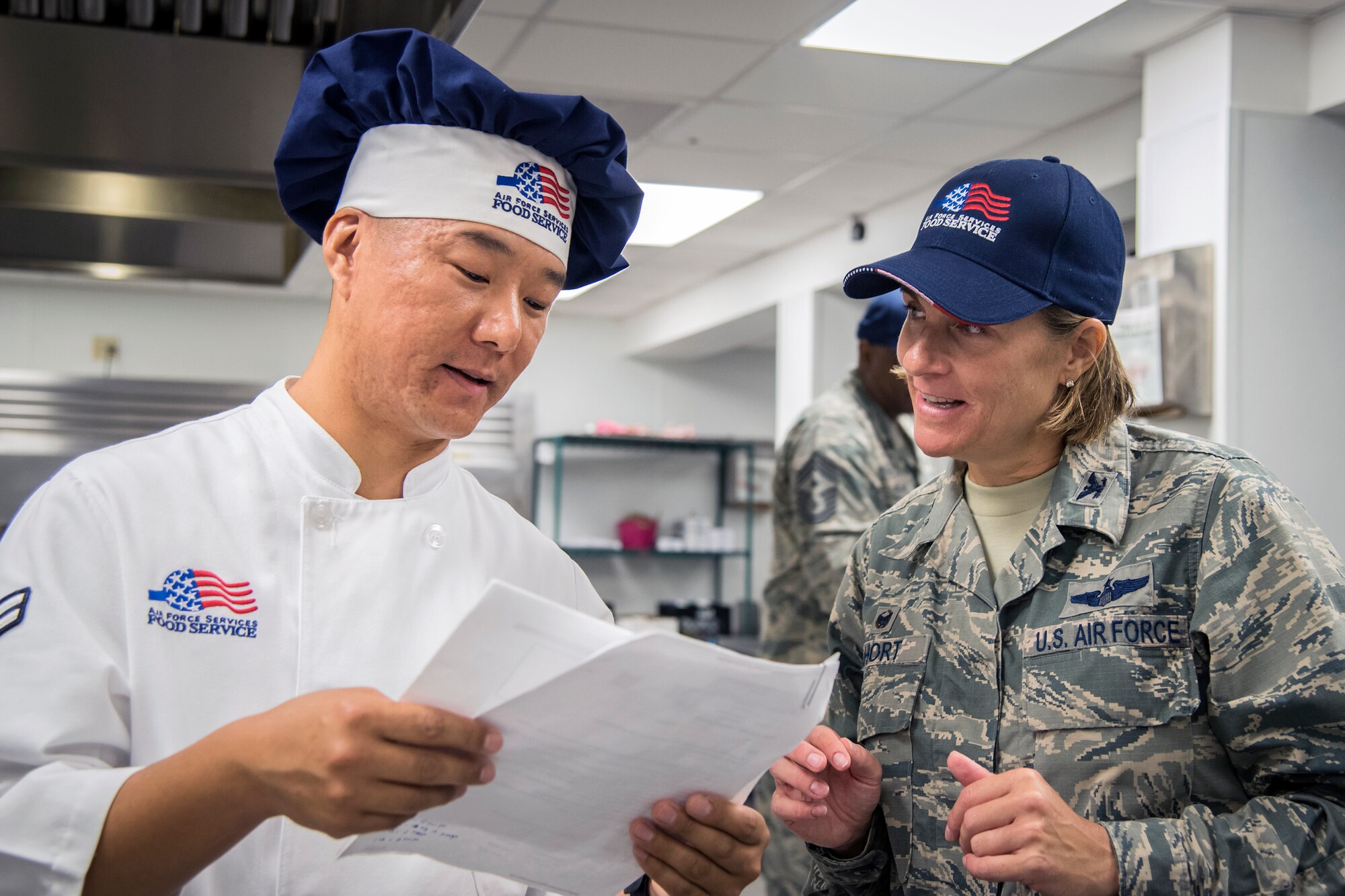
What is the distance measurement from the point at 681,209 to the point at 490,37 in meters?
2.27

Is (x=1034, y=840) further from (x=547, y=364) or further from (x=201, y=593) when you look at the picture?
(x=547, y=364)

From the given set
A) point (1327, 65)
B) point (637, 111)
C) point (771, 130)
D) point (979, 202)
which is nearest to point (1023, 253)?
point (979, 202)

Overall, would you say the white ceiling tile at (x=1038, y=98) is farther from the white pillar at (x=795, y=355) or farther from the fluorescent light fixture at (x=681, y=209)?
the white pillar at (x=795, y=355)

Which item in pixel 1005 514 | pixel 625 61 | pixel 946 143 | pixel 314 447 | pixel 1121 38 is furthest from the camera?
pixel 946 143

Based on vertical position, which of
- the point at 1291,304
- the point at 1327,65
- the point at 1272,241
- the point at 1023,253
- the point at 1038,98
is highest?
the point at 1038,98

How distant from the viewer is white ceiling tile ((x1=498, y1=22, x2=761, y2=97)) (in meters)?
3.52

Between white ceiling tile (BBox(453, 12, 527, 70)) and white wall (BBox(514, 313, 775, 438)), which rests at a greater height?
white ceiling tile (BBox(453, 12, 527, 70))

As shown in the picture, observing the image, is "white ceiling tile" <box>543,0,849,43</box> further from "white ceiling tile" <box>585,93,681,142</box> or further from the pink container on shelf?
the pink container on shelf

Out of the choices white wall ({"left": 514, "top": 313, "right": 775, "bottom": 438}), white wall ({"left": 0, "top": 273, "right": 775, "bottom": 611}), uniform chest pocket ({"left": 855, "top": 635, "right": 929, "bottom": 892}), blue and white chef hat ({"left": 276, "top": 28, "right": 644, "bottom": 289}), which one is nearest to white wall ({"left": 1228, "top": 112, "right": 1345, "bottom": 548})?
uniform chest pocket ({"left": 855, "top": 635, "right": 929, "bottom": 892})

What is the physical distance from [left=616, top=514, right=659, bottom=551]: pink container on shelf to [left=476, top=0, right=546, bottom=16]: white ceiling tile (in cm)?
554

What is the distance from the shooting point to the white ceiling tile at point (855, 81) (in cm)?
366

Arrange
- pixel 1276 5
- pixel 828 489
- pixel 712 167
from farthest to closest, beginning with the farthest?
1. pixel 712 167
2. pixel 1276 5
3. pixel 828 489

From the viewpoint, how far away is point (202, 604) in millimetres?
1015

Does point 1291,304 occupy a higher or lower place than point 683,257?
lower
